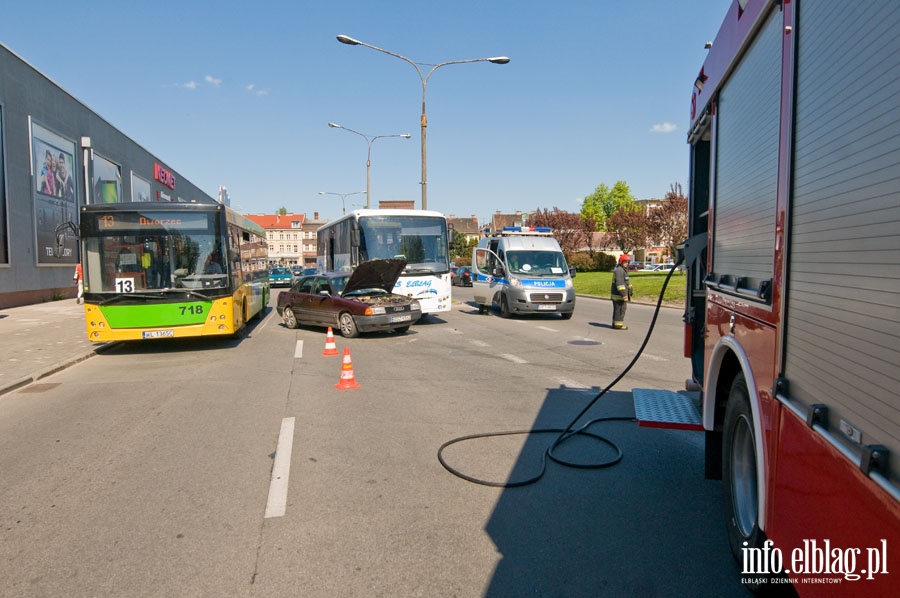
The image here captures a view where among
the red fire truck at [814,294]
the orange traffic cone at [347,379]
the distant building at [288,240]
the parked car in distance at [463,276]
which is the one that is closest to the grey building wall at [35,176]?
the orange traffic cone at [347,379]

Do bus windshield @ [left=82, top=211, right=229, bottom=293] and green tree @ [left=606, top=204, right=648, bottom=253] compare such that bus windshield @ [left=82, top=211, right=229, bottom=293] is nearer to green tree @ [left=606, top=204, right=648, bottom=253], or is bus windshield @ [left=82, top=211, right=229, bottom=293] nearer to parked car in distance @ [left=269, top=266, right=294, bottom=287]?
parked car in distance @ [left=269, top=266, right=294, bottom=287]

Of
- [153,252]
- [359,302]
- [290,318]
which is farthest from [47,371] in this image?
[290,318]

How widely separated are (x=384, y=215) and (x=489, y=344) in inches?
229

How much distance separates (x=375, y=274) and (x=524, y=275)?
566 centimetres

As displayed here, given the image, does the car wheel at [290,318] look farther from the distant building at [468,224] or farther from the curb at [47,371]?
the distant building at [468,224]

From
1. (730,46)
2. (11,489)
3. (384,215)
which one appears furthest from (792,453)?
(384,215)

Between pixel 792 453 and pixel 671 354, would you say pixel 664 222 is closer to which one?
pixel 671 354

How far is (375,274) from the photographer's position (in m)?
14.7

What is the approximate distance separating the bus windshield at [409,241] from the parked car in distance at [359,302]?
1.85 metres

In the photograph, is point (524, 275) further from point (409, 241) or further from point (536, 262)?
point (409, 241)

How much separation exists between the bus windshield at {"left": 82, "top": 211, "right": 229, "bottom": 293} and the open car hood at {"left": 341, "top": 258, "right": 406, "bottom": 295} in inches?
123

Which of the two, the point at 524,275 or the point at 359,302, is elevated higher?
the point at 524,275

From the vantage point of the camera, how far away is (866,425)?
6.16ft

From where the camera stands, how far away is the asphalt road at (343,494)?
3.41m
